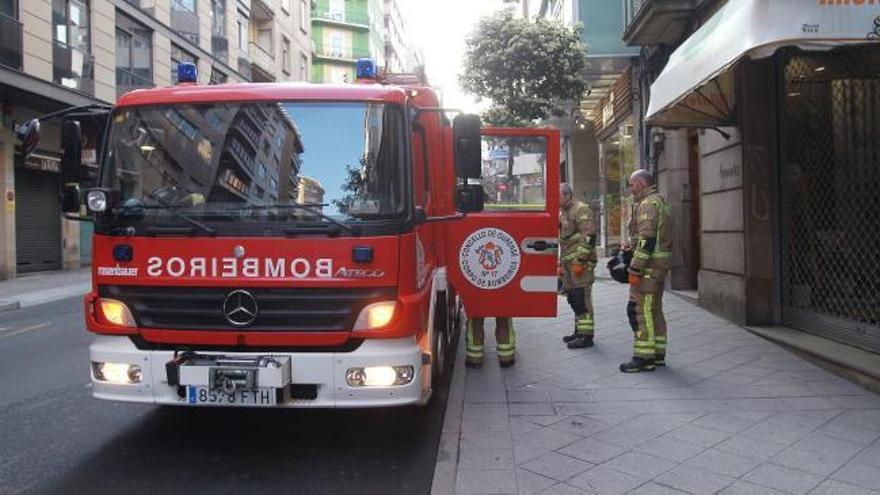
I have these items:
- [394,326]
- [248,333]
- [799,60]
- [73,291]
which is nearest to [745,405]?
[394,326]

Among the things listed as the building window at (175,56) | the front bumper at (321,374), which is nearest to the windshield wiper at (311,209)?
the front bumper at (321,374)

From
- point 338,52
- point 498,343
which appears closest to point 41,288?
point 498,343

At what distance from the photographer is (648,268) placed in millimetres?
6422

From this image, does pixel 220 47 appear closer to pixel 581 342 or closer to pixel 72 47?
pixel 72 47

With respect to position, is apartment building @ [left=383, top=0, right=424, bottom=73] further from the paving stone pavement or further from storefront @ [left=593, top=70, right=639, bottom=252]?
the paving stone pavement

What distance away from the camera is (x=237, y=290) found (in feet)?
14.4

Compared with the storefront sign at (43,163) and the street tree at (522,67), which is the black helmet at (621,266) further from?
the storefront sign at (43,163)

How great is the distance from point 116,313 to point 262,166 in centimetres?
128

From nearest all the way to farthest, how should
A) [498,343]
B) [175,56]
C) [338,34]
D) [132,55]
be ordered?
[498,343]
[132,55]
[175,56]
[338,34]

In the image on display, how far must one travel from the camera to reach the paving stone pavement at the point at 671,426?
403 cm

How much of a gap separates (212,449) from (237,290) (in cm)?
119

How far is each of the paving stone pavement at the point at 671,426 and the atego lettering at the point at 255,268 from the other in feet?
4.67

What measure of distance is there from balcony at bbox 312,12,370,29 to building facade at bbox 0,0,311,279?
32248 millimetres

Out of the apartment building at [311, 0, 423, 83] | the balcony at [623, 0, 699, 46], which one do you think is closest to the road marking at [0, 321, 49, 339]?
the balcony at [623, 0, 699, 46]
